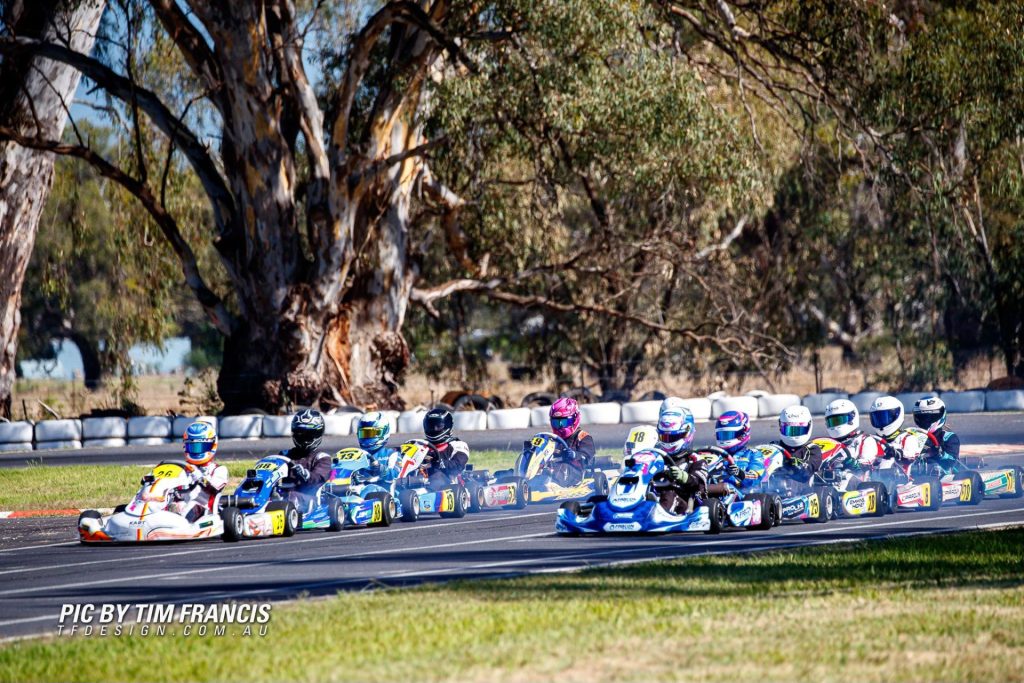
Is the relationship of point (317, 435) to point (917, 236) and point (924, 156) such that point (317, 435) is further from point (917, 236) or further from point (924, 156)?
point (917, 236)

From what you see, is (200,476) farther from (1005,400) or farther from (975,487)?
(1005,400)

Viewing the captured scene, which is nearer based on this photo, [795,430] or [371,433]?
[795,430]

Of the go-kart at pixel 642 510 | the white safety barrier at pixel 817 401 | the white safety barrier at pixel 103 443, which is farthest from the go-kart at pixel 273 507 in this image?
the white safety barrier at pixel 817 401

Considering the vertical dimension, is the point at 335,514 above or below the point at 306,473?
below

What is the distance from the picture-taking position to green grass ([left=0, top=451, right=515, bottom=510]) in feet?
56.9

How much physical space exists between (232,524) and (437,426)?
2989 mm

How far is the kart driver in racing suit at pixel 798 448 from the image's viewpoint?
12952 mm

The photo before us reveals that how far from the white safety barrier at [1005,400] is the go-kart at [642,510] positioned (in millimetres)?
19988

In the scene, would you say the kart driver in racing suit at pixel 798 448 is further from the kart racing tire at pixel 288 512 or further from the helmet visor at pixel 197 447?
the helmet visor at pixel 197 447

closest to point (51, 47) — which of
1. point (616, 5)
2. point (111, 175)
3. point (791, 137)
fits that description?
point (111, 175)

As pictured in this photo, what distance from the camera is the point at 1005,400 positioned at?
29922mm

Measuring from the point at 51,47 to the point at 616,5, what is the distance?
10620mm

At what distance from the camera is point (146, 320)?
35.7 metres

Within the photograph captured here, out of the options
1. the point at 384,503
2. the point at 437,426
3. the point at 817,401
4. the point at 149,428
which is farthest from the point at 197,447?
the point at 817,401
